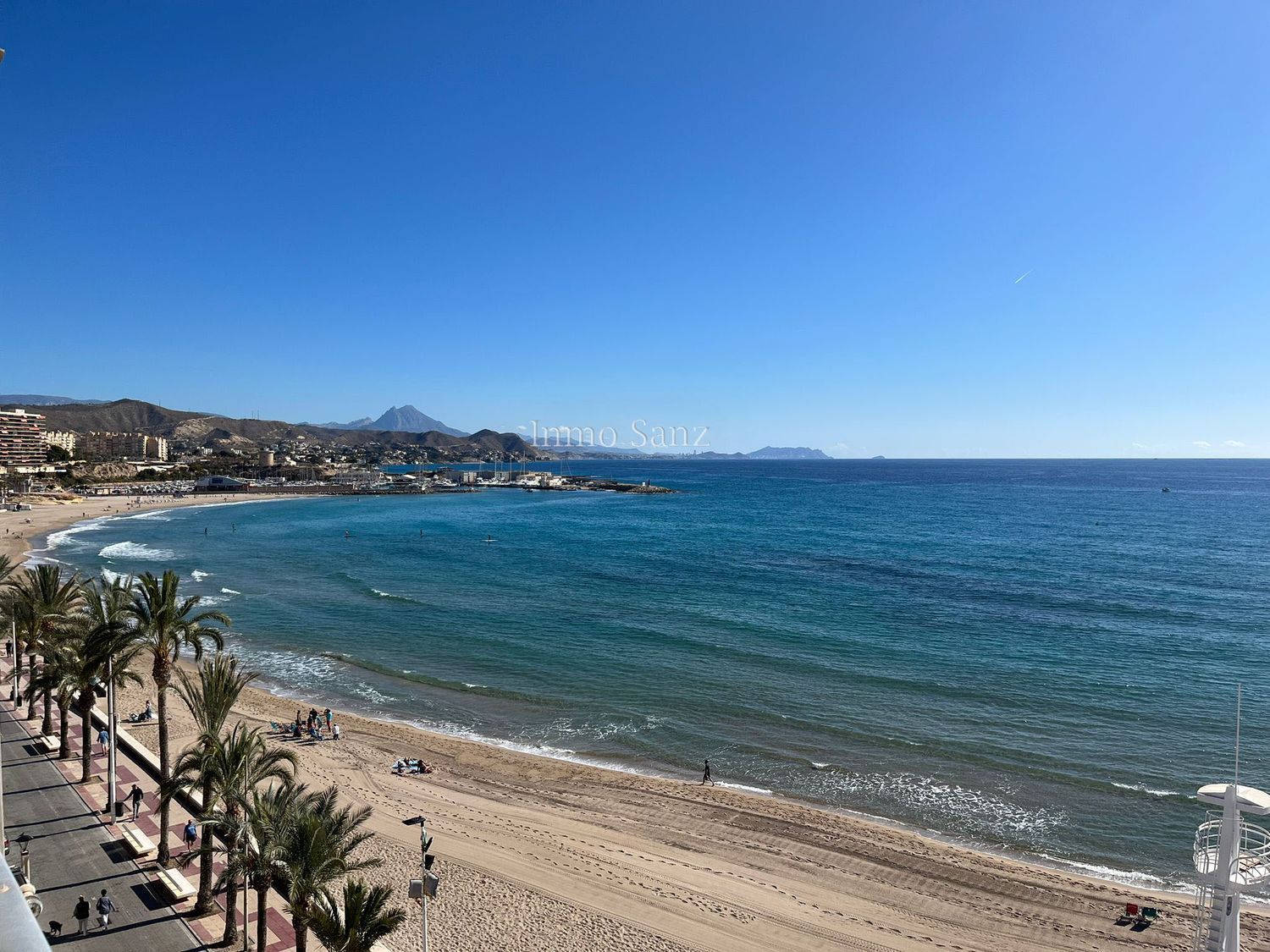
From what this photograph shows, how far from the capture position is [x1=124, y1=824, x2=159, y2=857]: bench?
16.3 metres

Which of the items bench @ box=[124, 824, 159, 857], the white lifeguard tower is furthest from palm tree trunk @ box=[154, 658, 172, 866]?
the white lifeguard tower

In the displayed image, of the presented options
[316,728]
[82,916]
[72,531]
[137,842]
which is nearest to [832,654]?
[316,728]

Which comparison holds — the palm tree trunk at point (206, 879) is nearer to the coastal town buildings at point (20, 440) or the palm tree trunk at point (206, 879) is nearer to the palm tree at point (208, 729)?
the palm tree at point (208, 729)

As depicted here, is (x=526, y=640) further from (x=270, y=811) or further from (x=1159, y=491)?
(x=1159, y=491)

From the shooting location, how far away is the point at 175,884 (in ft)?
50.3

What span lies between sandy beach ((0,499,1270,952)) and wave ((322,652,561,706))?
5985mm

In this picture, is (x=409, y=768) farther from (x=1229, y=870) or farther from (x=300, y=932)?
(x=1229, y=870)

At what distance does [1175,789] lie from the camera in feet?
71.1

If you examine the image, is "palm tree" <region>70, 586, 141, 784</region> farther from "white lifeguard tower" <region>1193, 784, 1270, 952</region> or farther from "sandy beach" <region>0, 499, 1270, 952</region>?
"white lifeguard tower" <region>1193, 784, 1270, 952</region>

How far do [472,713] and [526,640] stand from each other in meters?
8.75

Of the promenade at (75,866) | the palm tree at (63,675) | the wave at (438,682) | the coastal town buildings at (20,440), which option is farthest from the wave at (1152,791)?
the coastal town buildings at (20,440)

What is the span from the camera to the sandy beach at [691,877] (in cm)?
1544

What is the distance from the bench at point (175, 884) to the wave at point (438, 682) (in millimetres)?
14740

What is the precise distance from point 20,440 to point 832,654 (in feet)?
618
